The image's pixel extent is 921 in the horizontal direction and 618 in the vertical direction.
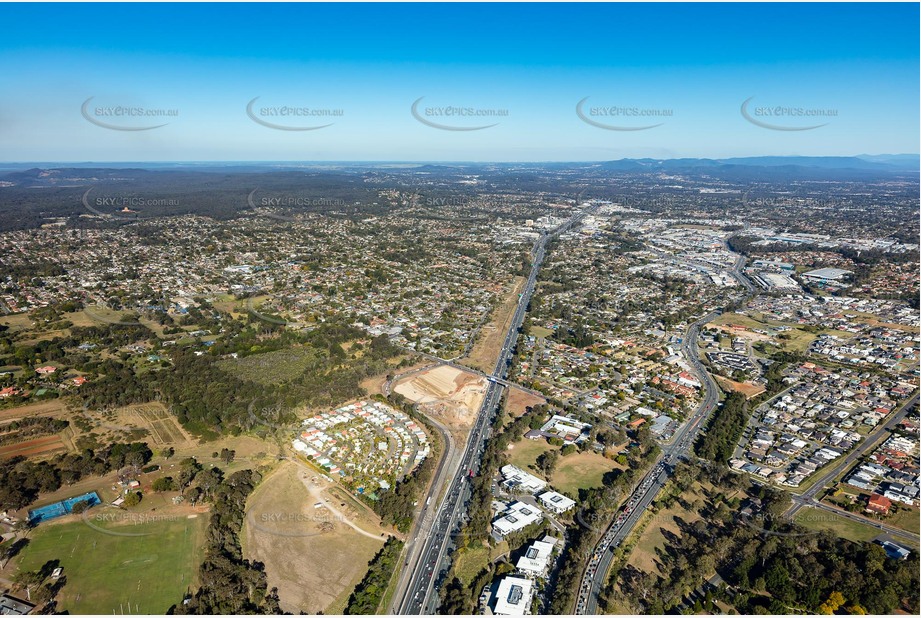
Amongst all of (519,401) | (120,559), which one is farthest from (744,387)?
(120,559)

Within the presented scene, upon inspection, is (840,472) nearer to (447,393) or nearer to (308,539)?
(447,393)

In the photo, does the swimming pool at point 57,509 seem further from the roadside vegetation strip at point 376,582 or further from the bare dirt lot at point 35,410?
the roadside vegetation strip at point 376,582

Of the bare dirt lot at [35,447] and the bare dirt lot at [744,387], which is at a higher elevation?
the bare dirt lot at [35,447]

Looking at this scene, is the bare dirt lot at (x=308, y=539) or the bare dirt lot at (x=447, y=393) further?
the bare dirt lot at (x=447, y=393)

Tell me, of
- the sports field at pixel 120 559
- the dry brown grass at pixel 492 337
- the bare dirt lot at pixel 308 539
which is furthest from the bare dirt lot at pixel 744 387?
the sports field at pixel 120 559

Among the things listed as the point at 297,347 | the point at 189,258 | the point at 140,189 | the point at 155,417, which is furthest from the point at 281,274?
the point at 140,189

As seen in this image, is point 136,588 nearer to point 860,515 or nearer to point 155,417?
point 155,417
